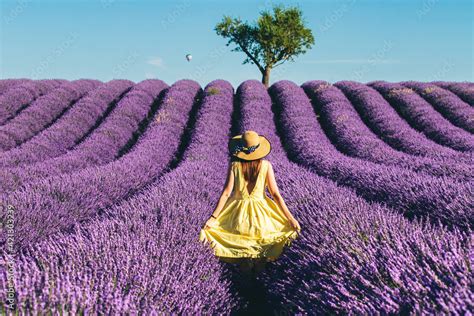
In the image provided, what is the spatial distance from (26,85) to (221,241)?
1698 cm

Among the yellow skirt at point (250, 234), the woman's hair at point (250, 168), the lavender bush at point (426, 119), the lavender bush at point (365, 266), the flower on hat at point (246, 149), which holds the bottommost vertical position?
the lavender bush at point (426, 119)

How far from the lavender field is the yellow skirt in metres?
0.13

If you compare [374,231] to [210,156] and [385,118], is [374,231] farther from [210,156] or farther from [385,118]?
[385,118]

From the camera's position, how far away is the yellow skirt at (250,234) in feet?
11.0

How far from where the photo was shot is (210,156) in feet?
27.2

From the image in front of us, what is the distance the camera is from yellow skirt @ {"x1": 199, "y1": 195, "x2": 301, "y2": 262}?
11.0 feet

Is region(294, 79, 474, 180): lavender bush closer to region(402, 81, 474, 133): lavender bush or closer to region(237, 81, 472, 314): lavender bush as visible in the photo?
region(237, 81, 472, 314): lavender bush

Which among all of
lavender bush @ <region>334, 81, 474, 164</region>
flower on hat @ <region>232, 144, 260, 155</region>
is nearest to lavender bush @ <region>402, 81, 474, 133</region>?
lavender bush @ <region>334, 81, 474, 164</region>

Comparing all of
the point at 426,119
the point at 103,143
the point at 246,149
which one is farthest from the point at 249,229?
the point at 426,119

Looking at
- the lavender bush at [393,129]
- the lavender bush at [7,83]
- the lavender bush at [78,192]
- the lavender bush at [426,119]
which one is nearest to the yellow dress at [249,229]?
the lavender bush at [78,192]

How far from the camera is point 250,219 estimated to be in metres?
3.39

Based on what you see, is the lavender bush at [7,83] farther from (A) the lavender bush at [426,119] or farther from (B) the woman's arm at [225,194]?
(B) the woman's arm at [225,194]

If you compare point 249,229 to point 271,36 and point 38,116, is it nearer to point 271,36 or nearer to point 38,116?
point 38,116

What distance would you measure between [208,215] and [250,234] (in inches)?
40.1
